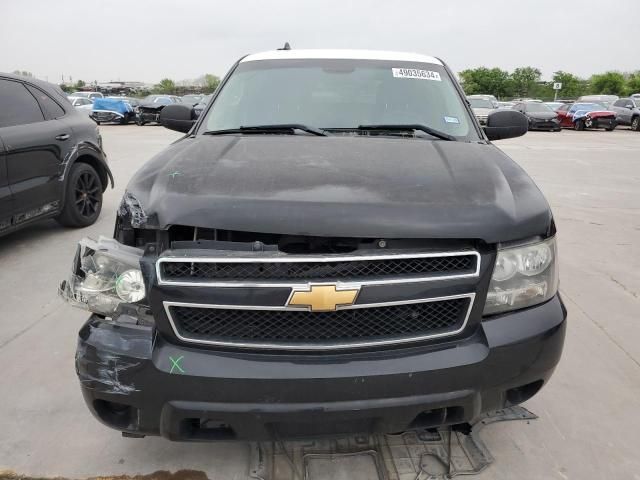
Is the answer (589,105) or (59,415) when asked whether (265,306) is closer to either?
(59,415)

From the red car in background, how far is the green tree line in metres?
49.2

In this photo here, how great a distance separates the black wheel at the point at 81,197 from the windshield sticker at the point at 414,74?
393 cm

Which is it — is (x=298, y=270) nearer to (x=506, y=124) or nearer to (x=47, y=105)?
(x=506, y=124)

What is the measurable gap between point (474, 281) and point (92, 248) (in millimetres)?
1379

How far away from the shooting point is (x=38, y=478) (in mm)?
2230

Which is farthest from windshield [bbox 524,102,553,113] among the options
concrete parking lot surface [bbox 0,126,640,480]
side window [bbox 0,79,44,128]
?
side window [bbox 0,79,44,128]

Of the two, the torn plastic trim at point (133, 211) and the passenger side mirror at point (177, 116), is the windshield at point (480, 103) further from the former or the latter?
the torn plastic trim at point (133, 211)

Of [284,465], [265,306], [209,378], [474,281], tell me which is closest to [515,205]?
→ [474,281]

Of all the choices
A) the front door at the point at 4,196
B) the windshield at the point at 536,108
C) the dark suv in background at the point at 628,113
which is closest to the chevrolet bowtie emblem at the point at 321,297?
the front door at the point at 4,196

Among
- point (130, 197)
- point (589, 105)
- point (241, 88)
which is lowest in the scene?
point (589, 105)

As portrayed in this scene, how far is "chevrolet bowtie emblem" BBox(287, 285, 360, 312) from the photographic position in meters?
1.71

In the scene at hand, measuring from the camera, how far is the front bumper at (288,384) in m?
1.76

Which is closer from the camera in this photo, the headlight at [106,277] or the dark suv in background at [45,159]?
the headlight at [106,277]

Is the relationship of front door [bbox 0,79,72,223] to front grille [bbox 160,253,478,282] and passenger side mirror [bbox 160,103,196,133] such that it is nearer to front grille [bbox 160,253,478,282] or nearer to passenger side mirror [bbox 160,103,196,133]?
passenger side mirror [bbox 160,103,196,133]
